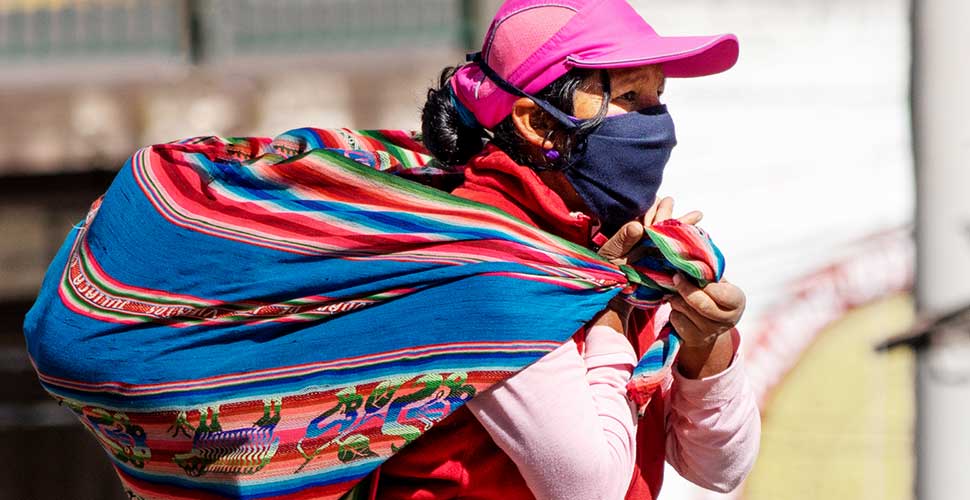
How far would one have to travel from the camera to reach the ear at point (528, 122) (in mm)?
2043

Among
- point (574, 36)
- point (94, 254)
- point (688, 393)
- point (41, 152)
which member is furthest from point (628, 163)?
point (41, 152)

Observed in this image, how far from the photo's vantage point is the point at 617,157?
203 centimetres

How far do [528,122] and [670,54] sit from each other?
24cm

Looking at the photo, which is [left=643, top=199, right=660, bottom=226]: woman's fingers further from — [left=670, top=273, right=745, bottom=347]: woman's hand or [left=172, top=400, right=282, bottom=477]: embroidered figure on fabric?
[left=172, top=400, right=282, bottom=477]: embroidered figure on fabric

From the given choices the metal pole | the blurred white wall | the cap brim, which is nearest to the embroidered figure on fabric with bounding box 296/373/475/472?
the cap brim

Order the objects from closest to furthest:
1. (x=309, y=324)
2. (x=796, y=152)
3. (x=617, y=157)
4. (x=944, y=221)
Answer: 1. (x=309, y=324)
2. (x=617, y=157)
3. (x=944, y=221)
4. (x=796, y=152)

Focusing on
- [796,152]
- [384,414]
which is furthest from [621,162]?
[796,152]

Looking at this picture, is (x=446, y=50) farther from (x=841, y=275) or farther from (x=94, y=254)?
(x=94, y=254)

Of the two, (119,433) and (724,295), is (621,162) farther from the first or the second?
(119,433)

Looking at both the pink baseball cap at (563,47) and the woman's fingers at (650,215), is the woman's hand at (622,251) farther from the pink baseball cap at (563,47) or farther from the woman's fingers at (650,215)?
the pink baseball cap at (563,47)

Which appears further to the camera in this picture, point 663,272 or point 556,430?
point 663,272

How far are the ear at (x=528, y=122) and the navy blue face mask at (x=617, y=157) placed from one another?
0.05 feet

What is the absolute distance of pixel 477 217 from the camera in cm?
192

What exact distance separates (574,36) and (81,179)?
4.98m
